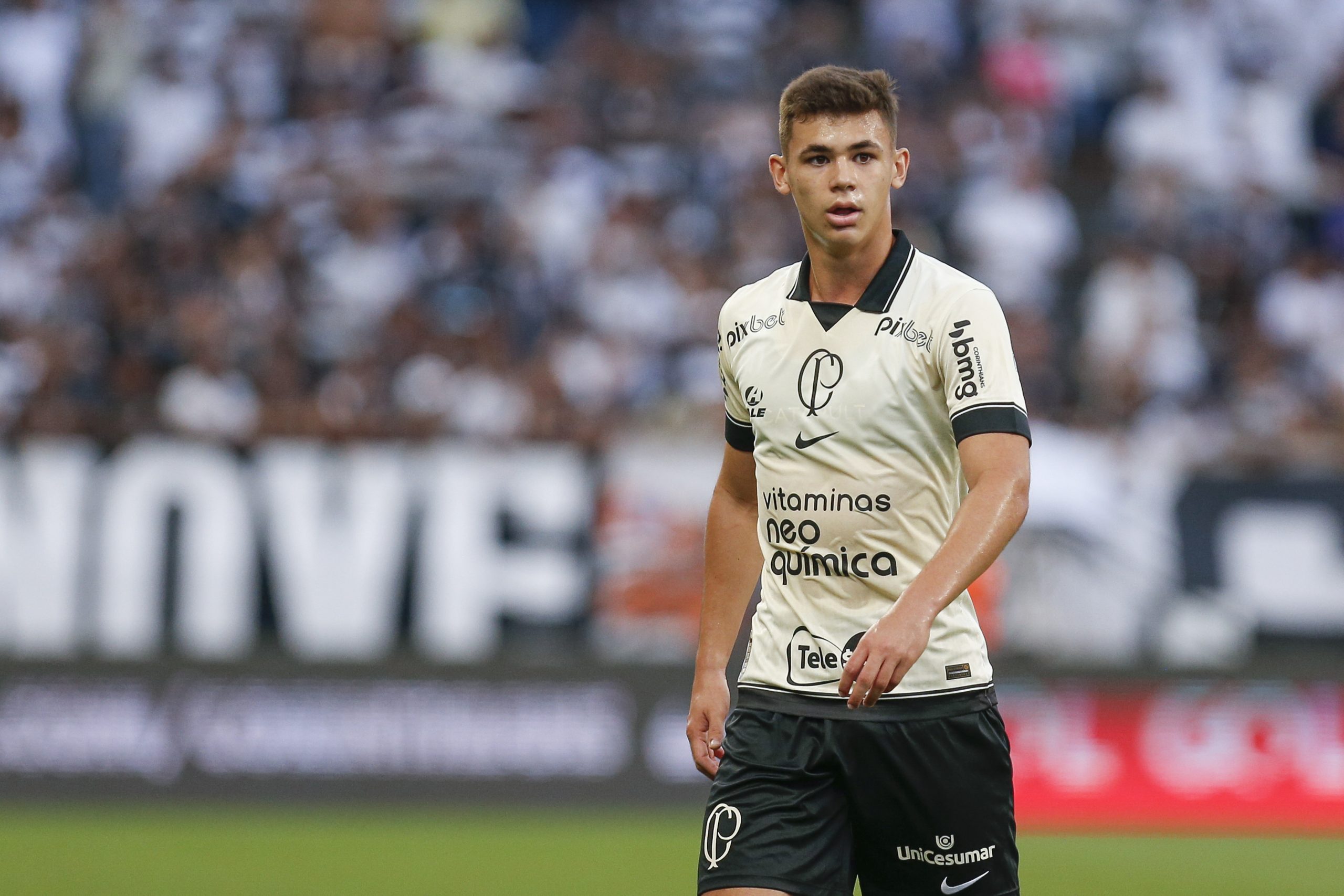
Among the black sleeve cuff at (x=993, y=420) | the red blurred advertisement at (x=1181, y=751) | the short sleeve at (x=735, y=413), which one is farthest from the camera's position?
the red blurred advertisement at (x=1181, y=751)

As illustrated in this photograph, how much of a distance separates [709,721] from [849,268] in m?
1.12

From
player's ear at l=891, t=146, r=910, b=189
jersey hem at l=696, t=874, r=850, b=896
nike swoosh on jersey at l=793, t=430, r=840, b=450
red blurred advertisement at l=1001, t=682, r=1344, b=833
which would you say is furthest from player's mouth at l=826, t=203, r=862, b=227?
red blurred advertisement at l=1001, t=682, r=1344, b=833

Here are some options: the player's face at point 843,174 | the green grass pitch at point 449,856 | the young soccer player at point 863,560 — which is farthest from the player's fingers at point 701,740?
the green grass pitch at point 449,856

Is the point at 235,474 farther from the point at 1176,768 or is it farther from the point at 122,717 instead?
the point at 1176,768

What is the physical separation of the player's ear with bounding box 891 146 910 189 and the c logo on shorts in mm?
1419

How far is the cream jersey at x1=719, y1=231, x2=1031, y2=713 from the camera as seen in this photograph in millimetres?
4293

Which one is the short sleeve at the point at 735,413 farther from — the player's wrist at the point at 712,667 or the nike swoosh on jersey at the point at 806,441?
the player's wrist at the point at 712,667

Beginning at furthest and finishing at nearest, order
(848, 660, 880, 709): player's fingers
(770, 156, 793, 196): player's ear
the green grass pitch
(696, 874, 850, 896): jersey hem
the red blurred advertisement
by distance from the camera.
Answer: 1. the red blurred advertisement
2. the green grass pitch
3. (770, 156, 793, 196): player's ear
4. (696, 874, 850, 896): jersey hem
5. (848, 660, 880, 709): player's fingers

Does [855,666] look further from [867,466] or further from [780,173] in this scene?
[780,173]

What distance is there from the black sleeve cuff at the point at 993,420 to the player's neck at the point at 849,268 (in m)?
0.45

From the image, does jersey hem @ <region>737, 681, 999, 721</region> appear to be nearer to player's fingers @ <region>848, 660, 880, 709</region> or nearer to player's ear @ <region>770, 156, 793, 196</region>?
player's fingers @ <region>848, 660, 880, 709</region>

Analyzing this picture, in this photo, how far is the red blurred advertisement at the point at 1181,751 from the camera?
11586 mm

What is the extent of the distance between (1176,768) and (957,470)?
7.89m

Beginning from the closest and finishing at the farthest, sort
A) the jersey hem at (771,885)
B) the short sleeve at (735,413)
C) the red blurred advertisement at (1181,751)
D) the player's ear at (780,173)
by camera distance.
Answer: the jersey hem at (771,885), the player's ear at (780,173), the short sleeve at (735,413), the red blurred advertisement at (1181,751)
